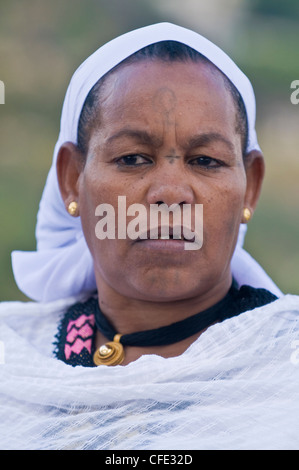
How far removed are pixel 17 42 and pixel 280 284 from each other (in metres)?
5.32

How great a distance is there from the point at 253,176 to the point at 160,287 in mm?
606

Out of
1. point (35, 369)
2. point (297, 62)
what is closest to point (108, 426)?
point (35, 369)

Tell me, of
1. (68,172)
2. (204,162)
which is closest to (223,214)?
(204,162)

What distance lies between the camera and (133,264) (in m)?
2.42

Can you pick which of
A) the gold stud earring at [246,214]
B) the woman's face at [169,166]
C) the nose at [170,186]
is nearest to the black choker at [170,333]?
the woman's face at [169,166]

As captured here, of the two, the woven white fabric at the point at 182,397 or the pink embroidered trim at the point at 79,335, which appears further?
the pink embroidered trim at the point at 79,335

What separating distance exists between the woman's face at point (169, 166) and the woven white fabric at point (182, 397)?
23 cm

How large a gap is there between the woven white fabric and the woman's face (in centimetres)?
23

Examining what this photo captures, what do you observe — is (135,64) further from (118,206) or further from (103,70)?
(118,206)

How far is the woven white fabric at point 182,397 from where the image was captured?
2047 millimetres

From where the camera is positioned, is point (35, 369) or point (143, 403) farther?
point (35, 369)

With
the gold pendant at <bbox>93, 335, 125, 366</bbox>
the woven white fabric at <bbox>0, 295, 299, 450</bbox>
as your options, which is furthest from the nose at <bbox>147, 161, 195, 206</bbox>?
the gold pendant at <bbox>93, 335, 125, 366</bbox>

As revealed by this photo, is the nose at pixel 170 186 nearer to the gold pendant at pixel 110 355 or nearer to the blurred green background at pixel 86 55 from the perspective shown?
the gold pendant at pixel 110 355

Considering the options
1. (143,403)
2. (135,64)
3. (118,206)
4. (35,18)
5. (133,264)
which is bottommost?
(143,403)
